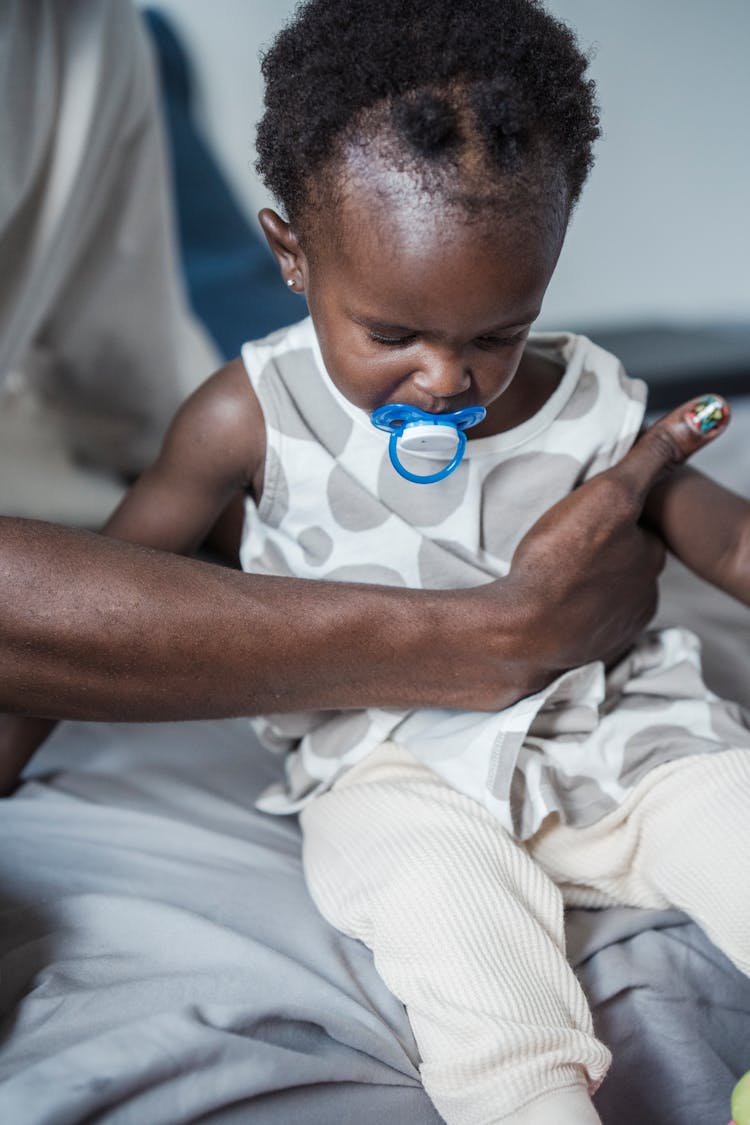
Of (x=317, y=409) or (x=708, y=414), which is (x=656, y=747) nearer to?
(x=708, y=414)

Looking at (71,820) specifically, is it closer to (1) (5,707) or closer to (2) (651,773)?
(1) (5,707)

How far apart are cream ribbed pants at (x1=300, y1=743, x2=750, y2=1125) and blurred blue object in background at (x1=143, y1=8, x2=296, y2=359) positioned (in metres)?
1.50

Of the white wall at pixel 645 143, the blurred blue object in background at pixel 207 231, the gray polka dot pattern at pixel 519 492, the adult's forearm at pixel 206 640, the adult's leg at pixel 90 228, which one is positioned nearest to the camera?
the adult's forearm at pixel 206 640

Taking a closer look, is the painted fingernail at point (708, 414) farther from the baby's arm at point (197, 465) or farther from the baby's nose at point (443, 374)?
the baby's arm at point (197, 465)

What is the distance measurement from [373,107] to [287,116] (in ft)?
0.27

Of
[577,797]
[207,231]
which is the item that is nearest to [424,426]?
[577,797]

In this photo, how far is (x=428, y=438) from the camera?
0.78 metres

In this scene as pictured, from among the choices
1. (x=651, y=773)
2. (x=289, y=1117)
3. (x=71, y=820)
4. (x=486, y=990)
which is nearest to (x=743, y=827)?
(x=651, y=773)

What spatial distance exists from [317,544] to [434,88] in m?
0.39

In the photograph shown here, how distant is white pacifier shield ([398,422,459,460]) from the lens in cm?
77

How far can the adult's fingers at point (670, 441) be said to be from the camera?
0.88 meters

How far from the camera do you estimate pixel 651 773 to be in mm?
863

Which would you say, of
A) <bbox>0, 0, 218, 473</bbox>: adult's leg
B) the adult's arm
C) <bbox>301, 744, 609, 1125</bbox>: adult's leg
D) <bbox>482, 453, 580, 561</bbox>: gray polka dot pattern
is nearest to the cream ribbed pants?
<bbox>301, 744, 609, 1125</bbox>: adult's leg

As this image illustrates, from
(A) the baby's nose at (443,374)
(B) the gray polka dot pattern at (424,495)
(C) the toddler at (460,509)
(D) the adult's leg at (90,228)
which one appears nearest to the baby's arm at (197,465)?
(C) the toddler at (460,509)
